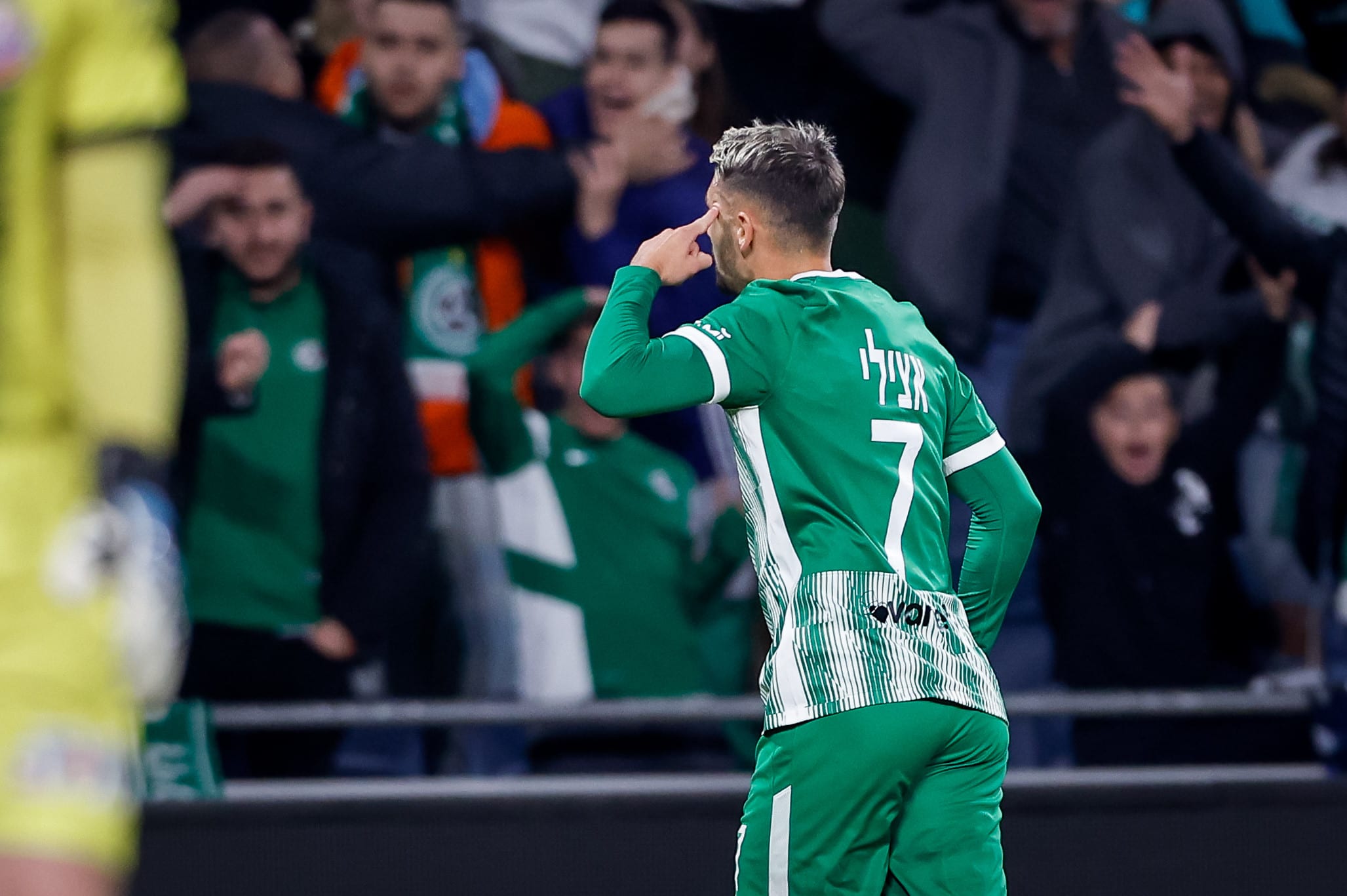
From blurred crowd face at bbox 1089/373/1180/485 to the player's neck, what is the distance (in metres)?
2.85

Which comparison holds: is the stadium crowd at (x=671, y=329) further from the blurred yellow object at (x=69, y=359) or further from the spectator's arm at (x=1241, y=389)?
the blurred yellow object at (x=69, y=359)

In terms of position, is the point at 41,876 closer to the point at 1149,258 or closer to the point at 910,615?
the point at 910,615

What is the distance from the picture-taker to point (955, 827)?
2.18 m

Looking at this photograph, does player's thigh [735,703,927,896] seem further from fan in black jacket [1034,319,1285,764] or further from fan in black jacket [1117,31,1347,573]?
fan in black jacket [1117,31,1347,573]

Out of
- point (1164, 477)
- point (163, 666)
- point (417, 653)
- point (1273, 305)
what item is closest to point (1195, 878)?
point (1164, 477)

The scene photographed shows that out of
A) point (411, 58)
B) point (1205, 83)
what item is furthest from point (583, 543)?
point (1205, 83)

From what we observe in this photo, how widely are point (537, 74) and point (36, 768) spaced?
3.46 m

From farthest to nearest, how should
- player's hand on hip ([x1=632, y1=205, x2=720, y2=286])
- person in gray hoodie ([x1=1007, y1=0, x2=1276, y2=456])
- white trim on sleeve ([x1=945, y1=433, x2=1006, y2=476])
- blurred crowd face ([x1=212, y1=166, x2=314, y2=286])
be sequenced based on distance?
person in gray hoodie ([x1=1007, y1=0, x2=1276, y2=456]) → blurred crowd face ([x1=212, y1=166, x2=314, y2=286]) → white trim on sleeve ([x1=945, y1=433, x2=1006, y2=476]) → player's hand on hip ([x1=632, y1=205, x2=720, y2=286])

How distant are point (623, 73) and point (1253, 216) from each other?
2.04 m

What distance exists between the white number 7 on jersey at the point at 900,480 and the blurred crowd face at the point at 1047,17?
123 inches

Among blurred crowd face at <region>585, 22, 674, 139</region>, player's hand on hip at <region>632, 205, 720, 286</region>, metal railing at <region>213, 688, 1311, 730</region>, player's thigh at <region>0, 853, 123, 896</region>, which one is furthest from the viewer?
blurred crowd face at <region>585, 22, 674, 139</region>

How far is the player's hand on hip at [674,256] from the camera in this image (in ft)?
7.47

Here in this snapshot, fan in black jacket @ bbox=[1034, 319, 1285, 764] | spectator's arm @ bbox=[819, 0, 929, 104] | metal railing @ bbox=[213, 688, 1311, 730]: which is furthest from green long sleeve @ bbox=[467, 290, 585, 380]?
fan in black jacket @ bbox=[1034, 319, 1285, 764]

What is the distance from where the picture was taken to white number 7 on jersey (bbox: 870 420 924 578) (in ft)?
7.26
